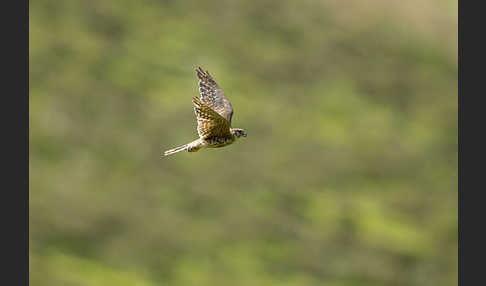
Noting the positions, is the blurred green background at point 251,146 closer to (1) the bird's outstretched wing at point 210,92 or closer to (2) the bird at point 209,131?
(1) the bird's outstretched wing at point 210,92

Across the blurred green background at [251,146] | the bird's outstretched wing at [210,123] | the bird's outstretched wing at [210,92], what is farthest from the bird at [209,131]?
the blurred green background at [251,146]

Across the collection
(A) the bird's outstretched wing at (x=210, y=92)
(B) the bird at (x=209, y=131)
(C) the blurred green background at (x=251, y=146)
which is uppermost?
(C) the blurred green background at (x=251, y=146)

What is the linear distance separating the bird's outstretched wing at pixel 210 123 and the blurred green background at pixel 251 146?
10723 millimetres

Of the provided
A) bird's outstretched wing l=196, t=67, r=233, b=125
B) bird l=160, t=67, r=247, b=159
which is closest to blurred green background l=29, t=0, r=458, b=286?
bird's outstretched wing l=196, t=67, r=233, b=125

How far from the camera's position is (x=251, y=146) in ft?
86.8

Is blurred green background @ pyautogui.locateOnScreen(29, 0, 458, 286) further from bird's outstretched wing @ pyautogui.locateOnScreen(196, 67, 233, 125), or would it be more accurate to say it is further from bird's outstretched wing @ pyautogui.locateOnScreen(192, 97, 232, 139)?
bird's outstretched wing @ pyautogui.locateOnScreen(192, 97, 232, 139)

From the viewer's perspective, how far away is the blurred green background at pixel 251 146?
21359 mm

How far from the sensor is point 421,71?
33.5 meters

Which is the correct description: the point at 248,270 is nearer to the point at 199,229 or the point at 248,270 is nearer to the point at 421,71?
the point at 199,229

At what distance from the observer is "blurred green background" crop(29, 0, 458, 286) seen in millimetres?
21359

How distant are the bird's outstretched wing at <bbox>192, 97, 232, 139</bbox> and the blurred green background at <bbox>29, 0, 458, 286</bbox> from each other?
1072cm

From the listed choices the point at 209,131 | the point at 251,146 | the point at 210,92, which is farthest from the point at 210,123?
the point at 251,146

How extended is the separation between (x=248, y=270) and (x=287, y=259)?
1440 mm

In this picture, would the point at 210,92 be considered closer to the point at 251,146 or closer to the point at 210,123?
the point at 210,123
